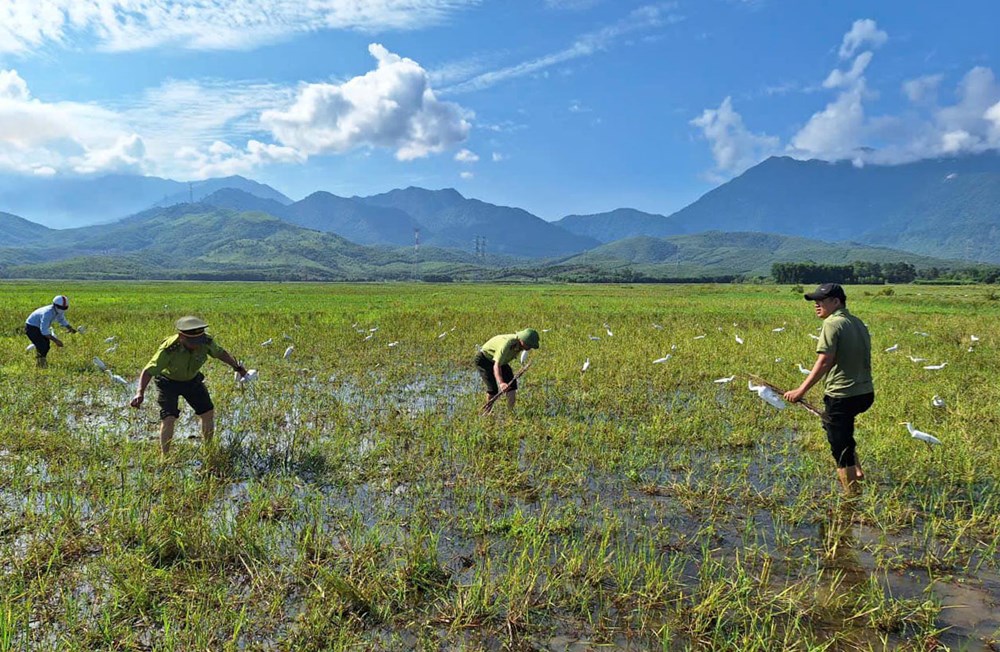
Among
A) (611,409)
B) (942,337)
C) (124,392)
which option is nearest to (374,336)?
(124,392)

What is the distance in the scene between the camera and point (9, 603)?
3.32 metres

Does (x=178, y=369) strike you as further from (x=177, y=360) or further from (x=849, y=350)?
(x=849, y=350)

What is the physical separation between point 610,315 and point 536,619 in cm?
2114

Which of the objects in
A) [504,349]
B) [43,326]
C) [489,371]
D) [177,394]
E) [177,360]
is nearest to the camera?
[177,360]

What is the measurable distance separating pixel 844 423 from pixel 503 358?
4349 millimetres

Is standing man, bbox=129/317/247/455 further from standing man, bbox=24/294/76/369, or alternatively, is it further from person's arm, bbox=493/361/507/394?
standing man, bbox=24/294/76/369

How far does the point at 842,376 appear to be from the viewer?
538 centimetres

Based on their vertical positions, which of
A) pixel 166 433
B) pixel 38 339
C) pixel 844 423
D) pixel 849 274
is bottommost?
pixel 166 433

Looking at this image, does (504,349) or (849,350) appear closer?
(849,350)

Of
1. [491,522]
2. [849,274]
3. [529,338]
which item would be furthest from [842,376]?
[849,274]

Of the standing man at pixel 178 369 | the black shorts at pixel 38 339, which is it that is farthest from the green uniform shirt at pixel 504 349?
the black shorts at pixel 38 339

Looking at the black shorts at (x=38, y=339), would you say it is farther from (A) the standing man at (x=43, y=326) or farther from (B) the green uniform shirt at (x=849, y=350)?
(B) the green uniform shirt at (x=849, y=350)

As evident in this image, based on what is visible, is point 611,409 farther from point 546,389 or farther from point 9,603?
point 9,603

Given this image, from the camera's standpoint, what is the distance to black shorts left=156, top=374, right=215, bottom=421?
238 inches
